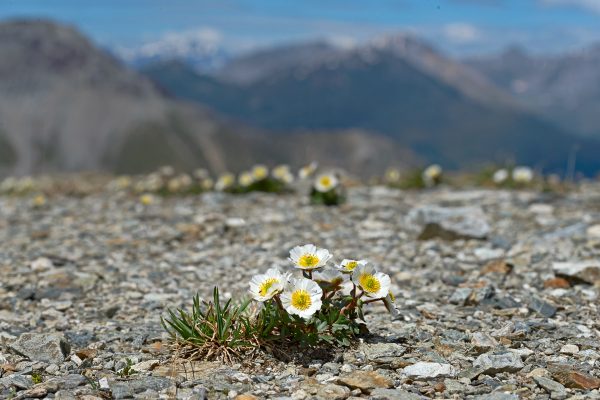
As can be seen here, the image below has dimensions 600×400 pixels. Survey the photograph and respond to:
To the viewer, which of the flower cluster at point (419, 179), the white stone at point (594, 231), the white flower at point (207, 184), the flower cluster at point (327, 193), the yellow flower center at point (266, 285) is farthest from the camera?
the flower cluster at point (419, 179)

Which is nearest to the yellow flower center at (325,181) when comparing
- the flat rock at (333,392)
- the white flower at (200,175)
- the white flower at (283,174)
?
the white flower at (283,174)

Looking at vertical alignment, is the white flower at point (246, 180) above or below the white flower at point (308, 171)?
below

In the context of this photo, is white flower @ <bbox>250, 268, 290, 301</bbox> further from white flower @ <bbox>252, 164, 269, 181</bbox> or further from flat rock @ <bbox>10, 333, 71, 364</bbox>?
white flower @ <bbox>252, 164, 269, 181</bbox>

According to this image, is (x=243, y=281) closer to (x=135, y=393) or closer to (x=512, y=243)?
(x=135, y=393)

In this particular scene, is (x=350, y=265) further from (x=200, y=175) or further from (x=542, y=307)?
(x=200, y=175)

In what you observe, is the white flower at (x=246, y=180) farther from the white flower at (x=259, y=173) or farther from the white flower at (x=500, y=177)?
the white flower at (x=500, y=177)

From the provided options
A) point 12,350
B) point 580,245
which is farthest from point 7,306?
point 580,245
